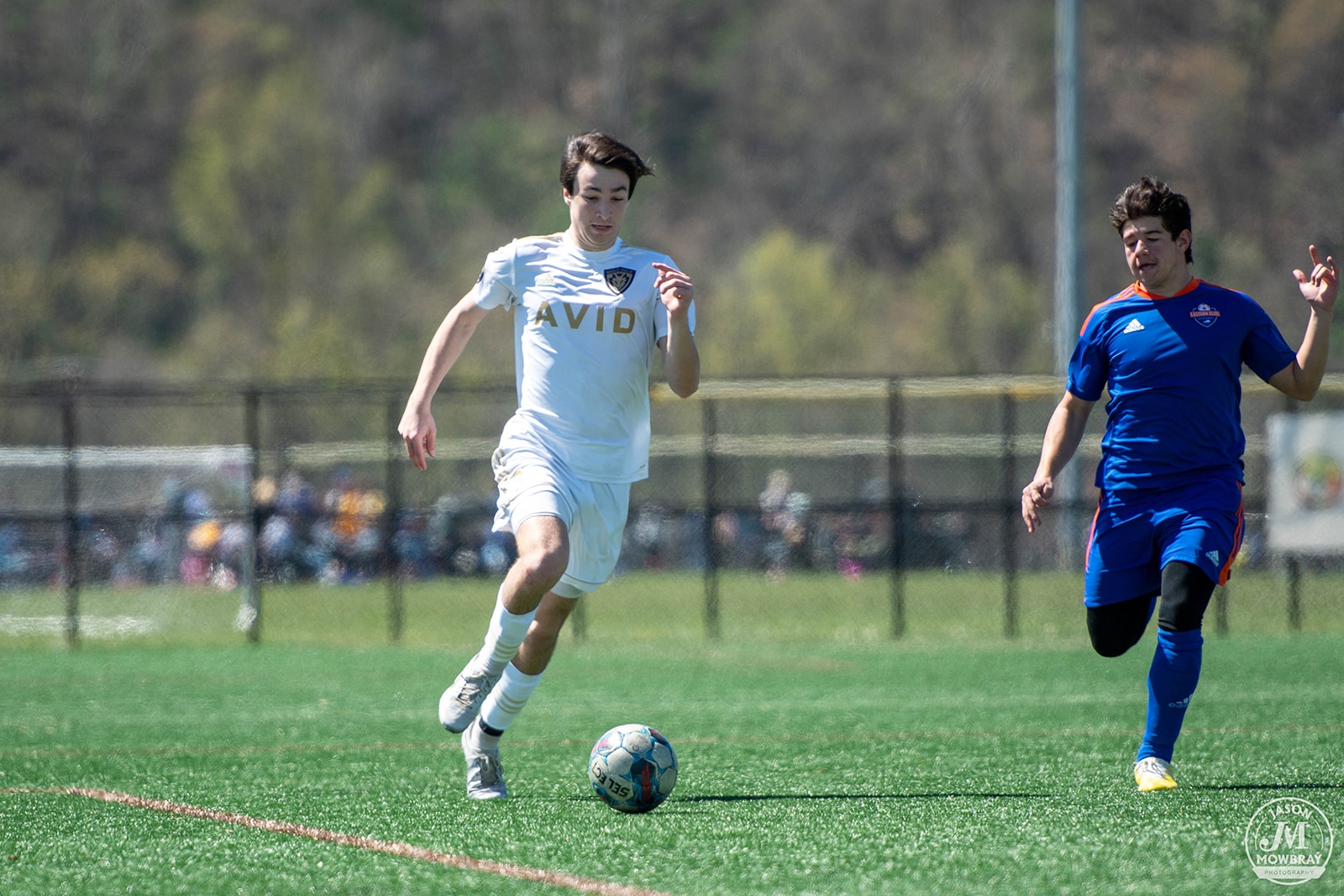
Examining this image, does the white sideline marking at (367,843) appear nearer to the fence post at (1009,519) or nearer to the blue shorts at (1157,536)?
the blue shorts at (1157,536)

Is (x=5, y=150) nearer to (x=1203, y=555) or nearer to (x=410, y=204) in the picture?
(x=410, y=204)

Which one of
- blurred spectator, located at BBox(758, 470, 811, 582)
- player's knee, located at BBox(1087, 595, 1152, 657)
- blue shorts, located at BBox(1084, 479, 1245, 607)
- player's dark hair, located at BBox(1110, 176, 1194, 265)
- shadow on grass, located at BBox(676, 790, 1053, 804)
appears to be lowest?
blurred spectator, located at BBox(758, 470, 811, 582)

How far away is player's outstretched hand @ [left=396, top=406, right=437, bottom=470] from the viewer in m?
5.20

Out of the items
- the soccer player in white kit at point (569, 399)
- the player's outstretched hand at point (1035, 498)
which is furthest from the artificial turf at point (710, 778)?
the player's outstretched hand at point (1035, 498)

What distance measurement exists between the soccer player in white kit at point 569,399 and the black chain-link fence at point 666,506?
21.1 feet

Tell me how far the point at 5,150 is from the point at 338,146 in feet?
29.6

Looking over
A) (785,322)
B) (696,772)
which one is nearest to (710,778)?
(696,772)

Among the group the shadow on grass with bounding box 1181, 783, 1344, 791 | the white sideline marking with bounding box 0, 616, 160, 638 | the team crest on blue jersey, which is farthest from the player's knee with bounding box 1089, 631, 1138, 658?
the white sideline marking with bounding box 0, 616, 160, 638

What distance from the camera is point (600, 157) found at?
527cm

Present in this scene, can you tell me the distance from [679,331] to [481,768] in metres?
1.57

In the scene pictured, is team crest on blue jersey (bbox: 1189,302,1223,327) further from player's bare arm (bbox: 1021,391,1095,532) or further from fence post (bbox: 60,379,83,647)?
fence post (bbox: 60,379,83,647)

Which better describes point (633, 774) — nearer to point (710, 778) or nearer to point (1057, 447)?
point (710, 778)

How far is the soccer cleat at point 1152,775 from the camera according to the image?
5.07 metres

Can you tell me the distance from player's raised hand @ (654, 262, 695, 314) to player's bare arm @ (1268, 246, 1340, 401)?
1901 mm
